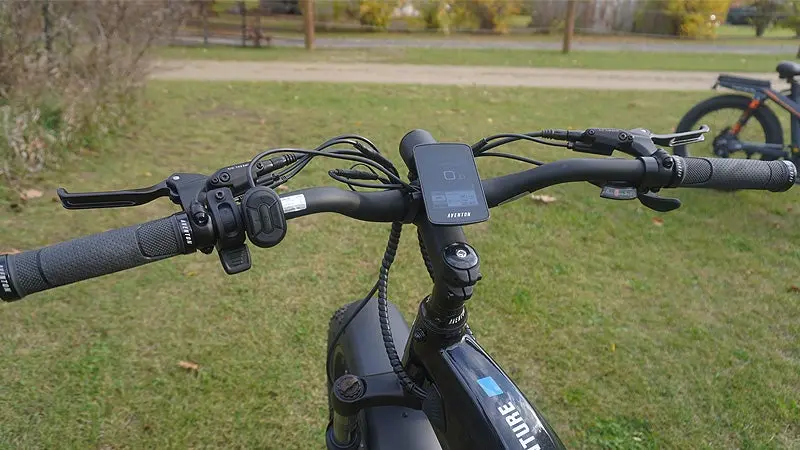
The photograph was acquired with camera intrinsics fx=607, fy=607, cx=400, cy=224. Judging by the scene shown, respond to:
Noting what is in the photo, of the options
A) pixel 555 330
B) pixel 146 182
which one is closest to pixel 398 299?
pixel 555 330

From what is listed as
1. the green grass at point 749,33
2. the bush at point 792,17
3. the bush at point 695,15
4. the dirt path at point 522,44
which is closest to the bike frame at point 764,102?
the dirt path at point 522,44

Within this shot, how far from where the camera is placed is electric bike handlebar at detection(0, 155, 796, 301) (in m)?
1.08

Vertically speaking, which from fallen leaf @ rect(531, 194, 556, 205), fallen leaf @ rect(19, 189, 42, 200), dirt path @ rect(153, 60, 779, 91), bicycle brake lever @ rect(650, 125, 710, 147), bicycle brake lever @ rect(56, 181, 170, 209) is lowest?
fallen leaf @ rect(531, 194, 556, 205)

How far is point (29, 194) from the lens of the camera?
484cm

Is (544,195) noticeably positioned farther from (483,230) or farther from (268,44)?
(268,44)

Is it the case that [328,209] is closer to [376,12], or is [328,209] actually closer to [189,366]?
[189,366]

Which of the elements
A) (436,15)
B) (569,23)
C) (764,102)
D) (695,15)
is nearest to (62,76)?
(764,102)

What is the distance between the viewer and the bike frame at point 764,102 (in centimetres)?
527

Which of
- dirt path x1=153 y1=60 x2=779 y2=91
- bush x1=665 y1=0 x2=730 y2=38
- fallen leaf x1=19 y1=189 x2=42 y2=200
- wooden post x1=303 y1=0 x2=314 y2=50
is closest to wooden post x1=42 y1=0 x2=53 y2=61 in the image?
fallen leaf x1=19 y1=189 x2=42 y2=200

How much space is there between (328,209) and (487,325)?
8.20 ft

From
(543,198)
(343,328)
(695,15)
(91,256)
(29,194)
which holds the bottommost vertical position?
(543,198)

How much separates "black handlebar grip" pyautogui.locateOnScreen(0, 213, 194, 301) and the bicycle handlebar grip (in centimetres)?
113

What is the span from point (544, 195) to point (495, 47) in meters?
11.6

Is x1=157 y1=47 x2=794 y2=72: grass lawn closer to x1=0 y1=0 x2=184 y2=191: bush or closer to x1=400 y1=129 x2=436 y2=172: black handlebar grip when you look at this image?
x1=0 y1=0 x2=184 y2=191: bush
